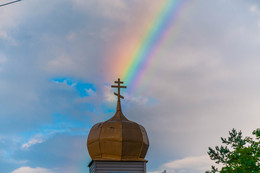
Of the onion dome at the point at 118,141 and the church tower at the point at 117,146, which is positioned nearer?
the church tower at the point at 117,146

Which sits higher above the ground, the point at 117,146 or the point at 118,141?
the point at 118,141

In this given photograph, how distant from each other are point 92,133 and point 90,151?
3.95 feet

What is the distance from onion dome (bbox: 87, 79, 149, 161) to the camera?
91.6ft

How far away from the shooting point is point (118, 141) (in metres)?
28.1

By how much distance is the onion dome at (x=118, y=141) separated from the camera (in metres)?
27.9

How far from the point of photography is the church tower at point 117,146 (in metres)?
27.4

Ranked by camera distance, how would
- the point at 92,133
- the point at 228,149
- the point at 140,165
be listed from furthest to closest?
the point at 228,149 < the point at 92,133 < the point at 140,165

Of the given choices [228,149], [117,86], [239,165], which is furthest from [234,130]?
[117,86]

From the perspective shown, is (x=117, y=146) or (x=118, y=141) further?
(x=118, y=141)

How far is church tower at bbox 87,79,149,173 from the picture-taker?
27359 millimetres

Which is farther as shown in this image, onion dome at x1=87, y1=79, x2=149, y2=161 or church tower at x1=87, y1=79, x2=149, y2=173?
onion dome at x1=87, y1=79, x2=149, y2=161

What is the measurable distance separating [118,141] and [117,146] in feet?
1.10

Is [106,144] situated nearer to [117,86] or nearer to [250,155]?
[117,86]

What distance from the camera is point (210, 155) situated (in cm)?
3981
